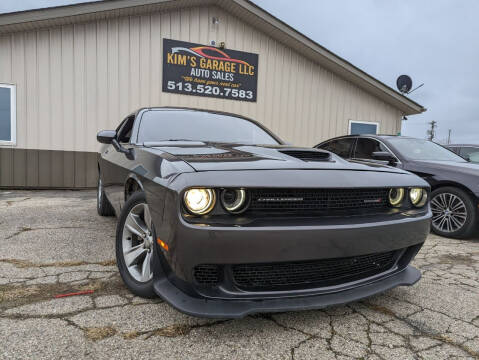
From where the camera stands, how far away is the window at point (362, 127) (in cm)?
923

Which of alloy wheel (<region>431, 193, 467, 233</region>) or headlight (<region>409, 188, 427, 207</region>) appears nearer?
headlight (<region>409, 188, 427, 207</region>)

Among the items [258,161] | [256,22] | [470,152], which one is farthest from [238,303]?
[470,152]

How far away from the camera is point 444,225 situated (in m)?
3.85

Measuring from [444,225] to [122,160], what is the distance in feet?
12.5

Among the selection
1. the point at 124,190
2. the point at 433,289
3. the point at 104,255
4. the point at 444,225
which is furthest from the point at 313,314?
the point at 444,225

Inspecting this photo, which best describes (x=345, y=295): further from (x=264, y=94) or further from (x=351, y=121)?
(x=351, y=121)

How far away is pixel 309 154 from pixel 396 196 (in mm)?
595

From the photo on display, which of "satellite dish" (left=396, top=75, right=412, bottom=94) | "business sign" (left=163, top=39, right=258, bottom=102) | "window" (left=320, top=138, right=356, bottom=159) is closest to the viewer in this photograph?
"window" (left=320, top=138, right=356, bottom=159)

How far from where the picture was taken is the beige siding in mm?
6492

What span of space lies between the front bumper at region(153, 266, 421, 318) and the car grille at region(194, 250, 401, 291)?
0.07 meters

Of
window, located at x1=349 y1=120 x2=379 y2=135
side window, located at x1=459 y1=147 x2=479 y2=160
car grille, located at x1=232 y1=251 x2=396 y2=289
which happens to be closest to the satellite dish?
window, located at x1=349 y1=120 x2=379 y2=135

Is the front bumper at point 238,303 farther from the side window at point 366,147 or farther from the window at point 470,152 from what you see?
the window at point 470,152

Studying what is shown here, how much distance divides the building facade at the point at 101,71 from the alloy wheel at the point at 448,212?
503 centimetres

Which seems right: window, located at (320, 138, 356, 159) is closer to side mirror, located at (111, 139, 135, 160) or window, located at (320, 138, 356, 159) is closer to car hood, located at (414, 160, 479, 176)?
car hood, located at (414, 160, 479, 176)
